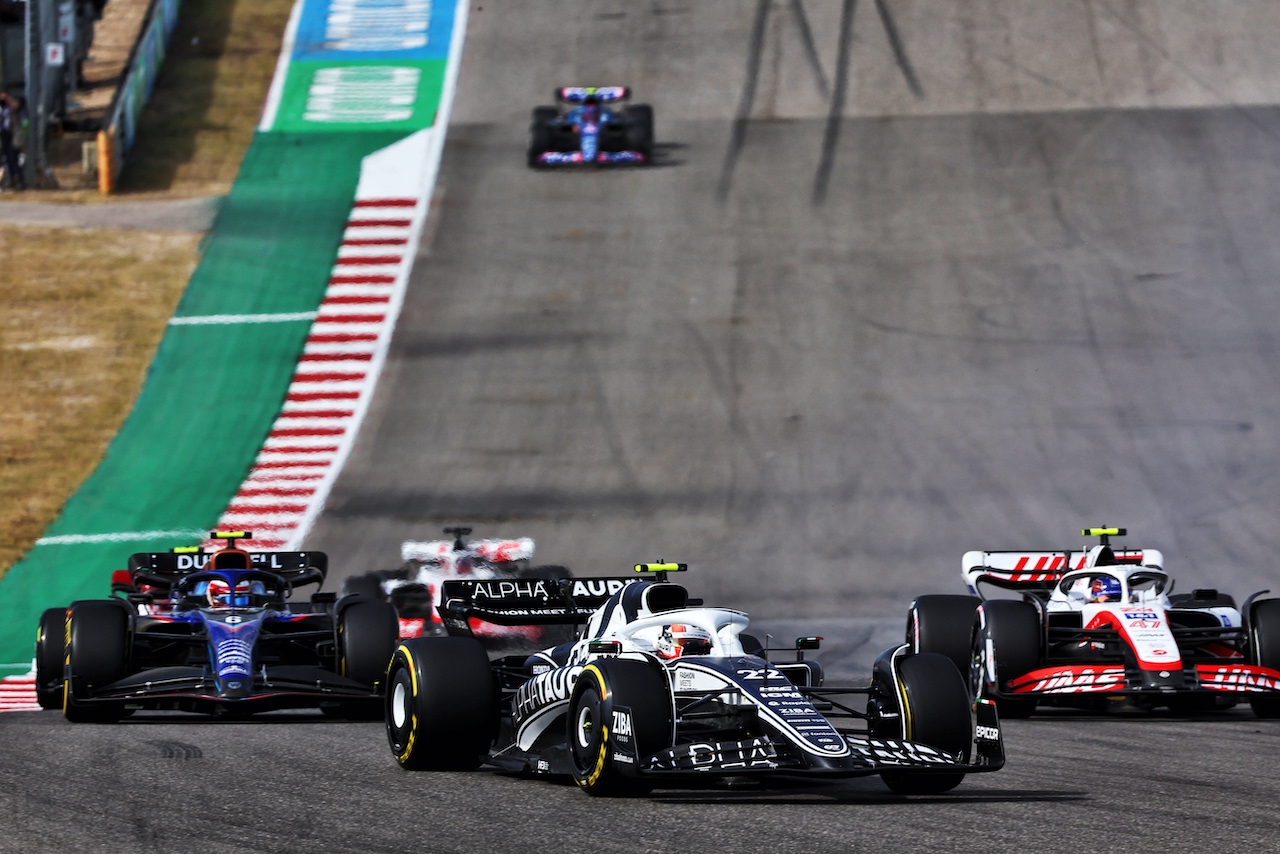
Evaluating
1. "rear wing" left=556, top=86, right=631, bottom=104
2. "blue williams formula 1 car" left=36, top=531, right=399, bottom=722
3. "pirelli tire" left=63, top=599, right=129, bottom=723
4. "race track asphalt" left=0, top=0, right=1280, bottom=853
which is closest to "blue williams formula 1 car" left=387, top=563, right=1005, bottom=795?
"race track asphalt" left=0, top=0, right=1280, bottom=853

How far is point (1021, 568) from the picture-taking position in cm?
1691

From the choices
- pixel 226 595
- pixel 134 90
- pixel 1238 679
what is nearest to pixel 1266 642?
pixel 1238 679

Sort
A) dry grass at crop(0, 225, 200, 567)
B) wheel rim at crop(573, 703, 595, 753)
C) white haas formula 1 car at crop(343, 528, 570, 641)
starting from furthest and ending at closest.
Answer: dry grass at crop(0, 225, 200, 567) → white haas formula 1 car at crop(343, 528, 570, 641) → wheel rim at crop(573, 703, 595, 753)

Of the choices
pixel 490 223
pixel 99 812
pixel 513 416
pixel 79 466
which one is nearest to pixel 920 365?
pixel 513 416

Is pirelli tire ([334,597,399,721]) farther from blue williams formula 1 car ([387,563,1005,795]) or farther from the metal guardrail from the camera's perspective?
the metal guardrail

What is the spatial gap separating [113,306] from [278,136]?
24.9 ft

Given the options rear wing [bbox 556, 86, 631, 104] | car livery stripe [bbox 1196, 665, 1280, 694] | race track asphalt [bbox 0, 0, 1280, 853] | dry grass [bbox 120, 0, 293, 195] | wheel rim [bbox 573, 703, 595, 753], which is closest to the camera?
wheel rim [bbox 573, 703, 595, 753]

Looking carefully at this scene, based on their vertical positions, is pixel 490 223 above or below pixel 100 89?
below

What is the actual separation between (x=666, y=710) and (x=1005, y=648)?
23.0 feet

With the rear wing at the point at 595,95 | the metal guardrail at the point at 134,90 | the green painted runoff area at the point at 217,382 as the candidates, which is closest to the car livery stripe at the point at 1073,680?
the green painted runoff area at the point at 217,382

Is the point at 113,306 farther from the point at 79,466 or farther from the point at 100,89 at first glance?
the point at 100,89

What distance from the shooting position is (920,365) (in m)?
26.3

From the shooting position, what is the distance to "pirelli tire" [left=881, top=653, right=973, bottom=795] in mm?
9367

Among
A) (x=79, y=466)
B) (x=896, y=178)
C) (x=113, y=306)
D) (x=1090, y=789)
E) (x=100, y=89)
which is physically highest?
(x=100, y=89)
